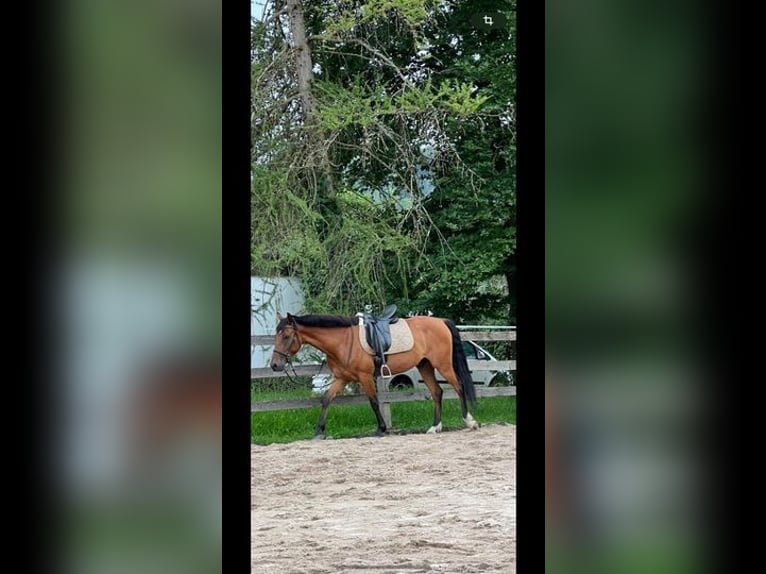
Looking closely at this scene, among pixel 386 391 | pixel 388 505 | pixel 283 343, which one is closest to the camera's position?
pixel 388 505

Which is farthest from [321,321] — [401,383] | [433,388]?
[401,383]

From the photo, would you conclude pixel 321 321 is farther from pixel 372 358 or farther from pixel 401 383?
pixel 401 383

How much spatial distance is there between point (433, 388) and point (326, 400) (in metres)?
0.80

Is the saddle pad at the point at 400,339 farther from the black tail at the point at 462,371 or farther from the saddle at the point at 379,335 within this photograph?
the black tail at the point at 462,371

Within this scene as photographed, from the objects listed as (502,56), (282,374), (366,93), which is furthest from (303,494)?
(502,56)

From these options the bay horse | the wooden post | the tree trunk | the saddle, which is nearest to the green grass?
the wooden post
